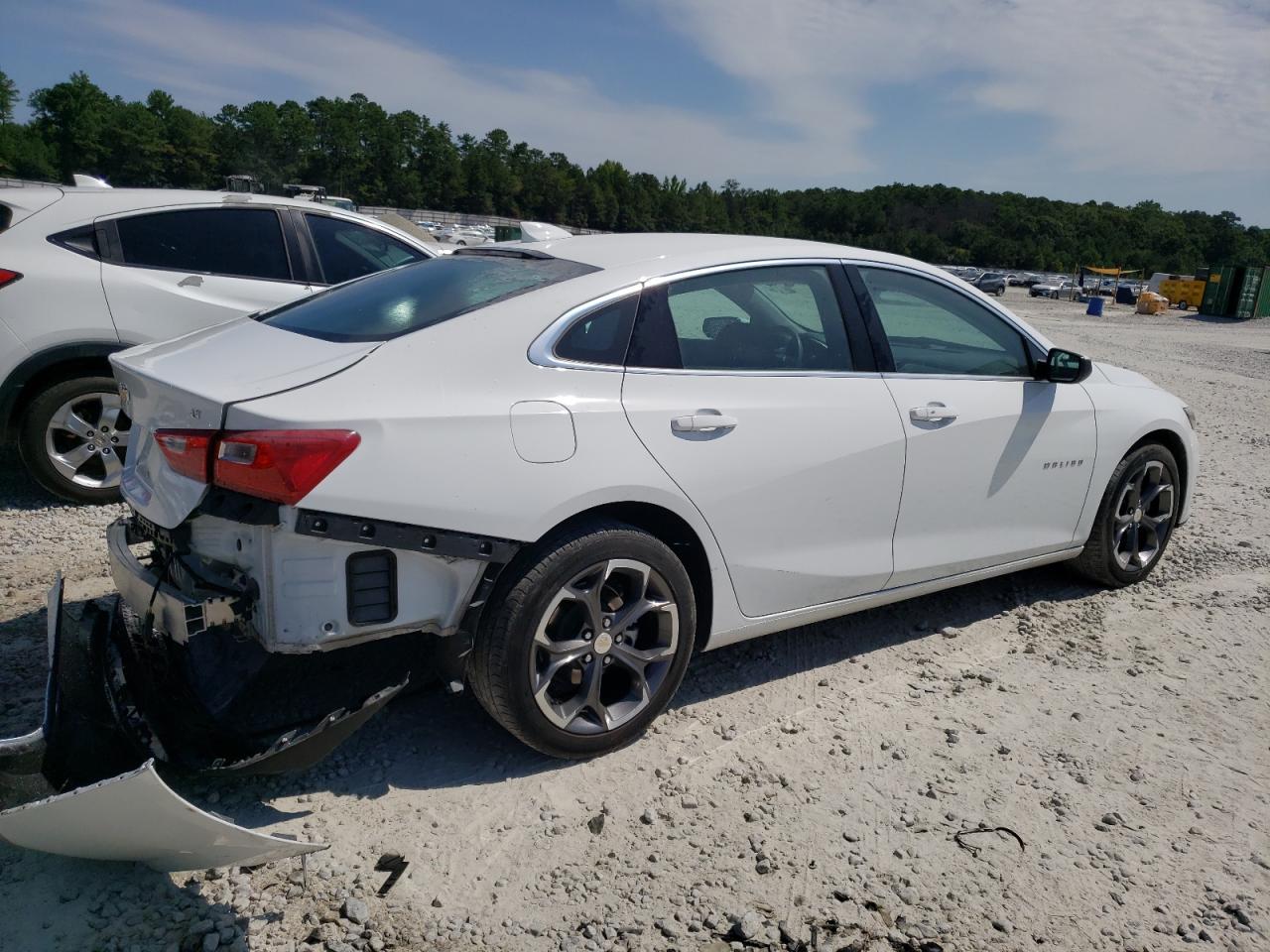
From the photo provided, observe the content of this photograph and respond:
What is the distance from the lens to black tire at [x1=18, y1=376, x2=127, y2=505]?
5.30 meters

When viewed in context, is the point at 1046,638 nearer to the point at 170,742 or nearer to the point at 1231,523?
the point at 1231,523

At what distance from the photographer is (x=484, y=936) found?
2453 mm

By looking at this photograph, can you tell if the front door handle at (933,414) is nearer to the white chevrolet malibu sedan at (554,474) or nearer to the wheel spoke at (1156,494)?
the white chevrolet malibu sedan at (554,474)

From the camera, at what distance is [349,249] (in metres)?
6.52

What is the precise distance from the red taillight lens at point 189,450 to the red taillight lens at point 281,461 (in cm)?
9

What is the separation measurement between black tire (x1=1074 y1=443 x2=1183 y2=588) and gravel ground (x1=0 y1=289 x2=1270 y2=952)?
1.25 ft

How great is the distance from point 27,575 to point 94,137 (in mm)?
132375

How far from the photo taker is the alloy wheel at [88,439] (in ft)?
17.7

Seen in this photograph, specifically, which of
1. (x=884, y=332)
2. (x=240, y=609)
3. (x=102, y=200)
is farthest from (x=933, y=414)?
(x=102, y=200)

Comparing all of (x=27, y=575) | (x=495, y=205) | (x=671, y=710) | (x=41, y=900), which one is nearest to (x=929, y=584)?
(x=671, y=710)

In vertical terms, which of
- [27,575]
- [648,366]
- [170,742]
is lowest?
[27,575]

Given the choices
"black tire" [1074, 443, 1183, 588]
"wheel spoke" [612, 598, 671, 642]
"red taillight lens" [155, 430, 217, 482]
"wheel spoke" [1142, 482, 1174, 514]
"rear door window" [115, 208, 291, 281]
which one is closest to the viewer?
"red taillight lens" [155, 430, 217, 482]

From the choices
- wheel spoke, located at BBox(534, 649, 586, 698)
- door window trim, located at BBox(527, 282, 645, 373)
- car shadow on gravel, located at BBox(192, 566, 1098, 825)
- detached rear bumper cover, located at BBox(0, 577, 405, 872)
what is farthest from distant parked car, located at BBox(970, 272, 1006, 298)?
detached rear bumper cover, located at BBox(0, 577, 405, 872)

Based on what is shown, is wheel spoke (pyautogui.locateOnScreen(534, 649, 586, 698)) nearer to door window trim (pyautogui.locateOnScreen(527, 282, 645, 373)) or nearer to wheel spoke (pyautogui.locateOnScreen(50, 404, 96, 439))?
door window trim (pyautogui.locateOnScreen(527, 282, 645, 373))
